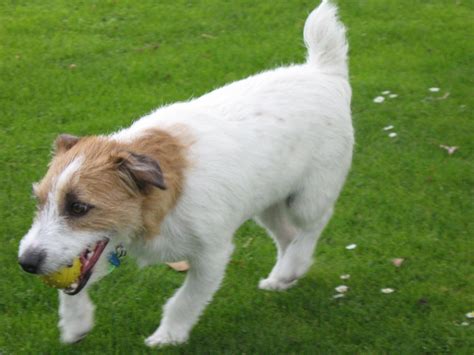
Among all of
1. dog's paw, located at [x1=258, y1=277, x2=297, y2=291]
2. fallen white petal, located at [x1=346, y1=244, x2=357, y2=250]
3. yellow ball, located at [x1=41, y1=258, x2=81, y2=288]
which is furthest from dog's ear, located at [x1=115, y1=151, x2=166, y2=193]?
fallen white petal, located at [x1=346, y1=244, x2=357, y2=250]

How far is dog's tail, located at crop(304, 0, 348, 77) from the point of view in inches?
216

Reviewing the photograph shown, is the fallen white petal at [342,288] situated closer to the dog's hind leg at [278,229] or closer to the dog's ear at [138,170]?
the dog's hind leg at [278,229]

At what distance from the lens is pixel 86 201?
157 inches

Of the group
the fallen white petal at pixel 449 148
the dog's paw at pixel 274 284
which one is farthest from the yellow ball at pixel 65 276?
the fallen white petal at pixel 449 148

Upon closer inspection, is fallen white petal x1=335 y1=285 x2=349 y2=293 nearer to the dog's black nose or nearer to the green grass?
the green grass

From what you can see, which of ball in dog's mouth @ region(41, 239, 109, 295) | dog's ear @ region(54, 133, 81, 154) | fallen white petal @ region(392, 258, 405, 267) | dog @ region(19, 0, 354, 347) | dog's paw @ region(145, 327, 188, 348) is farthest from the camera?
fallen white petal @ region(392, 258, 405, 267)

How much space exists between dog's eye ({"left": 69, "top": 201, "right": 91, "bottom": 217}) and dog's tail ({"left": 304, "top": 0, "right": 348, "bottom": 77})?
219 centimetres

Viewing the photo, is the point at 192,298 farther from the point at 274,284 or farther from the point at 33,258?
the point at 33,258

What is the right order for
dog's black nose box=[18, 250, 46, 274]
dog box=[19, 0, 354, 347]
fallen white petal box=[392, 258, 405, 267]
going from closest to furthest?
dog's black nose box=[18, 250, 46, 274] → dog box=[19, 0, 354, 347] → fallen white petal box=[392, 258, 405, 267]

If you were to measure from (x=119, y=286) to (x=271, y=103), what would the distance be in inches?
67.2

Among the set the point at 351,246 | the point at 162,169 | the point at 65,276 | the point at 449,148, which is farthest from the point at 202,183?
the point at 449,148

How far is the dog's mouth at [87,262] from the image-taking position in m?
4.24

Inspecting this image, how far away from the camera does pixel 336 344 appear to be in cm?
505

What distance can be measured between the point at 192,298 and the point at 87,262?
747mm
